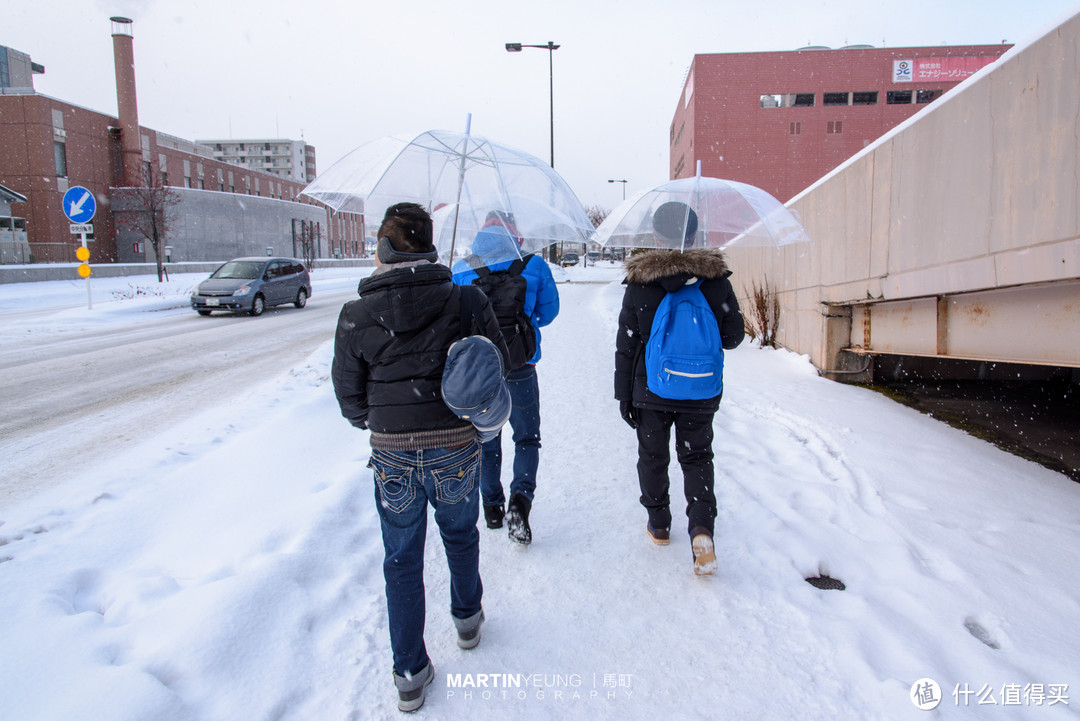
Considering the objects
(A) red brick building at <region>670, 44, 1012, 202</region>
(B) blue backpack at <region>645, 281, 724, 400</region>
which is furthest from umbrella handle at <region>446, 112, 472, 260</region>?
(A) red brick building at <region>670, 44, 1012, 202</region>

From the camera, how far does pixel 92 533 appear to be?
345 centimetres

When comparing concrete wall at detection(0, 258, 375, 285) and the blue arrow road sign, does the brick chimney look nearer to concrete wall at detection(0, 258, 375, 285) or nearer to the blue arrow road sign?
concrete wall at detection(0, 258, 375, 285)

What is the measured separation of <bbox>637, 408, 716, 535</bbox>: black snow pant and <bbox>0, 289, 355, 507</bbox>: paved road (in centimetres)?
431

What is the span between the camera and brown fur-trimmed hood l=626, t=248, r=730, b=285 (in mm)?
2912

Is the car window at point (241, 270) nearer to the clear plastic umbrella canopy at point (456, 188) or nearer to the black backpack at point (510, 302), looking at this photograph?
the clear plastic umbrella canopy at point (456, 188)

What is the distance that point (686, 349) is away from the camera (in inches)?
115

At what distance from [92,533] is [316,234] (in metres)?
63.9

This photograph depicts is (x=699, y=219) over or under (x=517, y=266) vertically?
over

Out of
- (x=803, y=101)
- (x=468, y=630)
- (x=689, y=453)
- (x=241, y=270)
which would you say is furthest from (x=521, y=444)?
(x=803, y=101)

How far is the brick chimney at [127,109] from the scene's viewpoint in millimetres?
41594

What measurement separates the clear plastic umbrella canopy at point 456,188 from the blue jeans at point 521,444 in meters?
0.74

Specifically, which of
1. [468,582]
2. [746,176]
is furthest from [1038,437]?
[746,176]

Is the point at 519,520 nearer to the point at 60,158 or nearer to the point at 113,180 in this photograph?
the point at 60,158

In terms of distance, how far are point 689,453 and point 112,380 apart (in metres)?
8.37
